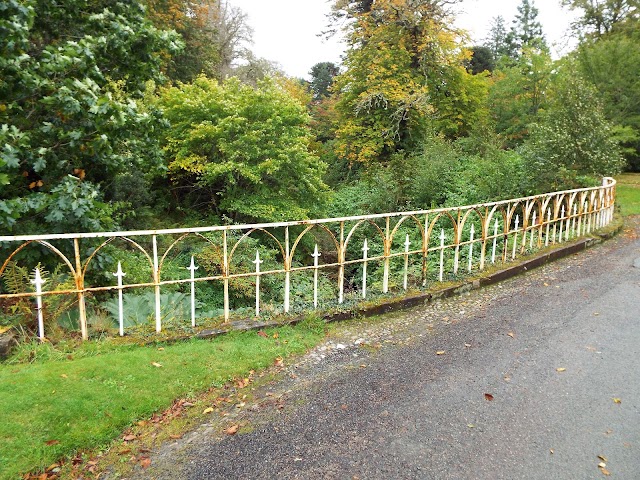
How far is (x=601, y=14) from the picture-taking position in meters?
28.0

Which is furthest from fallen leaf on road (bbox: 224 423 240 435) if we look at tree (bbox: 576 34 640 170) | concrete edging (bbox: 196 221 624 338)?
tree (bbox: 576 34 640 170)

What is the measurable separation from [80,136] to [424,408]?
14.8ft

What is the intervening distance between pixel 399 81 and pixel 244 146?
800cm

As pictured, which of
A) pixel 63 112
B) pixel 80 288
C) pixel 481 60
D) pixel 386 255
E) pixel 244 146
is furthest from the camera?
pixel 481 60

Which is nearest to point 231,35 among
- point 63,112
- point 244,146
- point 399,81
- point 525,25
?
point 399,81

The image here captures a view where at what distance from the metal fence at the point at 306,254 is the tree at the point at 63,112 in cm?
41

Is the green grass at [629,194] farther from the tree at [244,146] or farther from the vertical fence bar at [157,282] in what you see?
the vertical fence bar at [157,282]

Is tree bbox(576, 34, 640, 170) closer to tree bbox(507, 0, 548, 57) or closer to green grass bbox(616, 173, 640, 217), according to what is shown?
green grass bbox(616, 173, 640, 217)

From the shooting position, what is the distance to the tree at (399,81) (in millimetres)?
16375

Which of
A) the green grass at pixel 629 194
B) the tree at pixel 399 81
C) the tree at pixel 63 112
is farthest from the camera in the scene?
the tree at pixel 399 81

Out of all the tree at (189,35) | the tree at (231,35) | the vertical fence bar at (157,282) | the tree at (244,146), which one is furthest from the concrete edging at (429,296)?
the tree at (231,35)

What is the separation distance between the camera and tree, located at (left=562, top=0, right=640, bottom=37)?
2685 cm

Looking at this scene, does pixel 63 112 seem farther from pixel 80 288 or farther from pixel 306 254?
pixel 306 254

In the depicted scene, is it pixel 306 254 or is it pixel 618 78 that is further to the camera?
pixel 618 78
